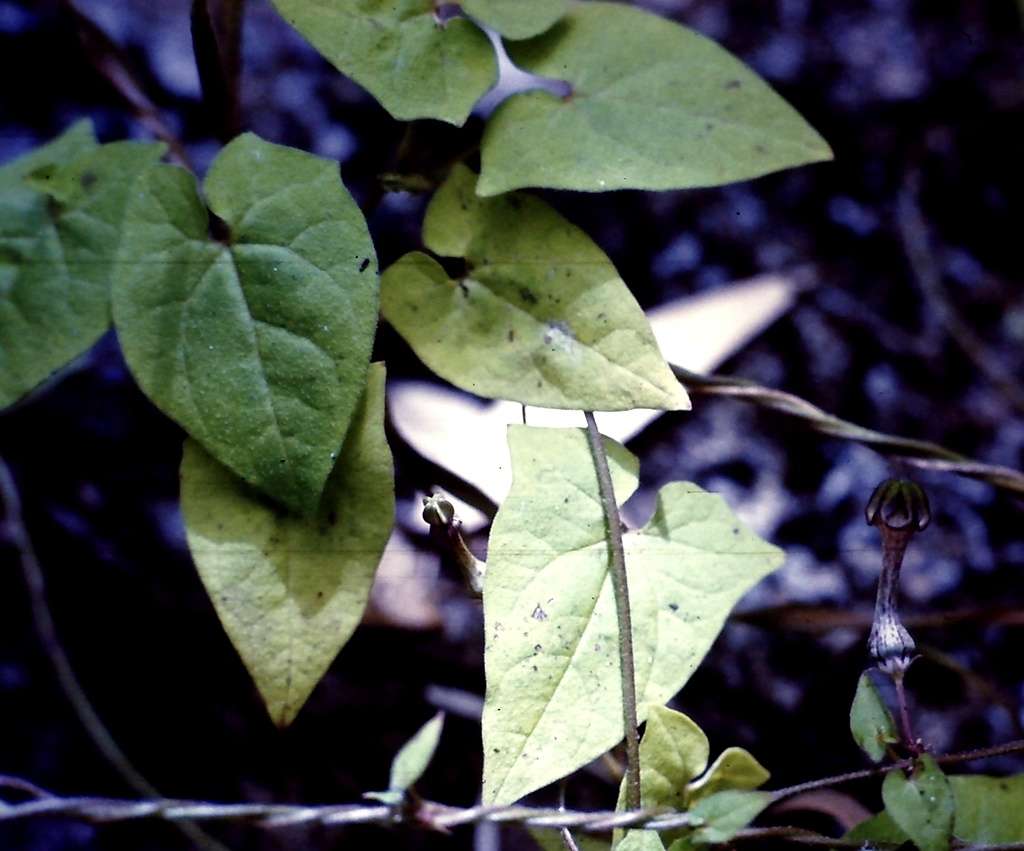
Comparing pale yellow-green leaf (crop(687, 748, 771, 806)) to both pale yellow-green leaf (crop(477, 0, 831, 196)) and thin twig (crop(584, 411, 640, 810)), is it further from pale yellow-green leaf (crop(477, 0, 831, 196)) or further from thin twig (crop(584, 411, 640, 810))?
pale yellow-green leaf (crop(477, 0, 831, 196))

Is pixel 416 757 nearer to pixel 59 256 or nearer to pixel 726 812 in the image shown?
pixel 726 812

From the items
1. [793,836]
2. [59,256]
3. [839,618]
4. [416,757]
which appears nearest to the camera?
[416,757]

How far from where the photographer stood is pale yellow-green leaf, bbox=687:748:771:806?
25.4 inches

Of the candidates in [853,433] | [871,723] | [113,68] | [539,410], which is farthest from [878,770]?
[113,68]

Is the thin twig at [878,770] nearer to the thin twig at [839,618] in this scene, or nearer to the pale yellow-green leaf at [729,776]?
the pale yellow-green leaf at [729,776]

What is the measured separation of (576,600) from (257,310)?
0.29 metres

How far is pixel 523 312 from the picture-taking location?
2.34 ft

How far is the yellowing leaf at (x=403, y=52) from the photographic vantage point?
2.26 ft

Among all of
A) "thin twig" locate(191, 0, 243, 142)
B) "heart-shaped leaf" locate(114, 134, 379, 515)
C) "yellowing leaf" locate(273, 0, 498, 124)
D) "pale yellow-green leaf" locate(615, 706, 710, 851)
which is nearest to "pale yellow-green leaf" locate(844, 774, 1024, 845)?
"pale yellow-green leaf" locate(615, 706, 710, 851)

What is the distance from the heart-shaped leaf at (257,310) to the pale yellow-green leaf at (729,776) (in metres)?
0.32

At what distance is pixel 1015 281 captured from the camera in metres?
1.16

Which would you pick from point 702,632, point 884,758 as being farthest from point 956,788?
point 702,632

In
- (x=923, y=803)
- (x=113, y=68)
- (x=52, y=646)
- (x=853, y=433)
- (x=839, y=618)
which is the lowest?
(x=52, y=646)

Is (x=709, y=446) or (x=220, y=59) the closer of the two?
(x=220, y=59)
